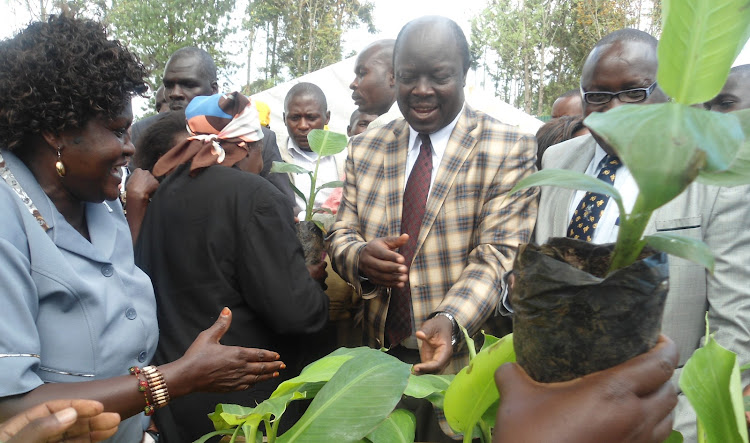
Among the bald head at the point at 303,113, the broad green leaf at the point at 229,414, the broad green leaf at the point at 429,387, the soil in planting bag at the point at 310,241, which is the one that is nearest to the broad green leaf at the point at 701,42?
the broad green leaf at the point at 429,387

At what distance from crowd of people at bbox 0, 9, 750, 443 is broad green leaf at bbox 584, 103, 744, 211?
0.87 feet

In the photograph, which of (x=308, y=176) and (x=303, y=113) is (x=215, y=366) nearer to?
(x=308, y=176)

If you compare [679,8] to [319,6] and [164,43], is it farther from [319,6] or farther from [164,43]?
[319,6]

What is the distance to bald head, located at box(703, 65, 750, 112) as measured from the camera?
2293 mm

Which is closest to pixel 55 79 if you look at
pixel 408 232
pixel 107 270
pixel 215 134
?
pixel 107 270

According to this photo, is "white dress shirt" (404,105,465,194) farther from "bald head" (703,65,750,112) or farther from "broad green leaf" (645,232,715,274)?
Answer: "broad green leaf" (645,232,715,274)

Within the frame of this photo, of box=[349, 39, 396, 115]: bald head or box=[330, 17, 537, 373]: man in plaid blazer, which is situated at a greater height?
box=[349, 39, 396, 115]: bald head

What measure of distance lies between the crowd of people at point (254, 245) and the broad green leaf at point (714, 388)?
0.19 metres

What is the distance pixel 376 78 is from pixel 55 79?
2.96 metres

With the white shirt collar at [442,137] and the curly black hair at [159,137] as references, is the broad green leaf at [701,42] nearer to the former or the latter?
the white shirt collar at [442,137]

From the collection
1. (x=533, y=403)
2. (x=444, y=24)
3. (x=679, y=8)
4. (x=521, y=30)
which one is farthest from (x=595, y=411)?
(x=521, y=30)

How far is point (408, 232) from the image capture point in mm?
2213

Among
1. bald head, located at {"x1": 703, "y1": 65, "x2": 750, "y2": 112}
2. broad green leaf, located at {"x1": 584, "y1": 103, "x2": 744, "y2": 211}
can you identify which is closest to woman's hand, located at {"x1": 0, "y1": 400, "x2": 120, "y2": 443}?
broad green leaf, located at {"x1": 584, "y1": 103, "x2": 744, "y2": 211}

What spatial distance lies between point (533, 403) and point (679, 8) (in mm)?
483
